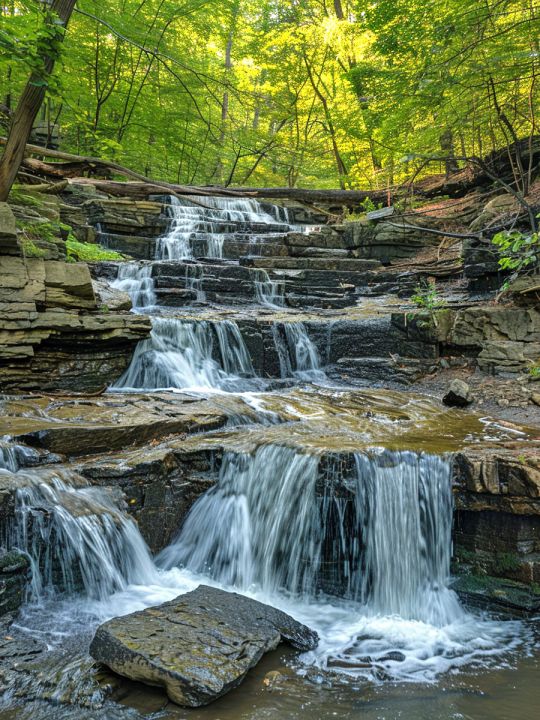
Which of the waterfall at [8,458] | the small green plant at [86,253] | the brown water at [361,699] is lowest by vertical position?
the brown water at [361,699]

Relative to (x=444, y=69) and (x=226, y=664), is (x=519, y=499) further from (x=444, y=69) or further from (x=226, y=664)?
(x=444, y=69)

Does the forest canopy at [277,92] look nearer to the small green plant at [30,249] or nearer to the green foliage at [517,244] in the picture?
the green foliage at [517,244]

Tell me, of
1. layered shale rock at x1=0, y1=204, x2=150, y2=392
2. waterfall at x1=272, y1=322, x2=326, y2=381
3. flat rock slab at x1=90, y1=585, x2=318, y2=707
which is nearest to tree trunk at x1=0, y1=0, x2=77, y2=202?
layered shale rock at x1=0, y1=204, x2=150, y2=392

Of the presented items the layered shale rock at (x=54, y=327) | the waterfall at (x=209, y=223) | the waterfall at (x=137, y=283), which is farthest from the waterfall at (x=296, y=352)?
the waterfall at (x=209, y=223)

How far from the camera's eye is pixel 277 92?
19.3 metres

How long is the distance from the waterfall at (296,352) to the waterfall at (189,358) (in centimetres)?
64

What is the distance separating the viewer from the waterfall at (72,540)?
392 cm

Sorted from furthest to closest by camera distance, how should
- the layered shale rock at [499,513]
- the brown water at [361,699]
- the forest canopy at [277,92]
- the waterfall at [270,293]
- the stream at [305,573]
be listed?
the waterfall at [270,293], the forest canopy at [277,92], the layered shale rock at [499,513], the stream at [305,573], the brown water at [361,699]

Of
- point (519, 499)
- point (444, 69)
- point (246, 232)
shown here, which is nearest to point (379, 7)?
point (246, 232)

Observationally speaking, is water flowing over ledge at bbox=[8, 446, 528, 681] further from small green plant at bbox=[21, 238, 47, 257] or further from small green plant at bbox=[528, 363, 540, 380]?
small green plant at bbox=[21, 238, 47, 257]

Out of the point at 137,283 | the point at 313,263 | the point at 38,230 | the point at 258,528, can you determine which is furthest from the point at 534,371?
the point at 137,283

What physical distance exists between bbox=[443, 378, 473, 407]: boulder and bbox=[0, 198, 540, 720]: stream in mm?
613

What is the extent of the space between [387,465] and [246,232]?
1075cm

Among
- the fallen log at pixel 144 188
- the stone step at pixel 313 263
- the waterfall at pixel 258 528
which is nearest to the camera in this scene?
the waterfall at pixel 258 528
